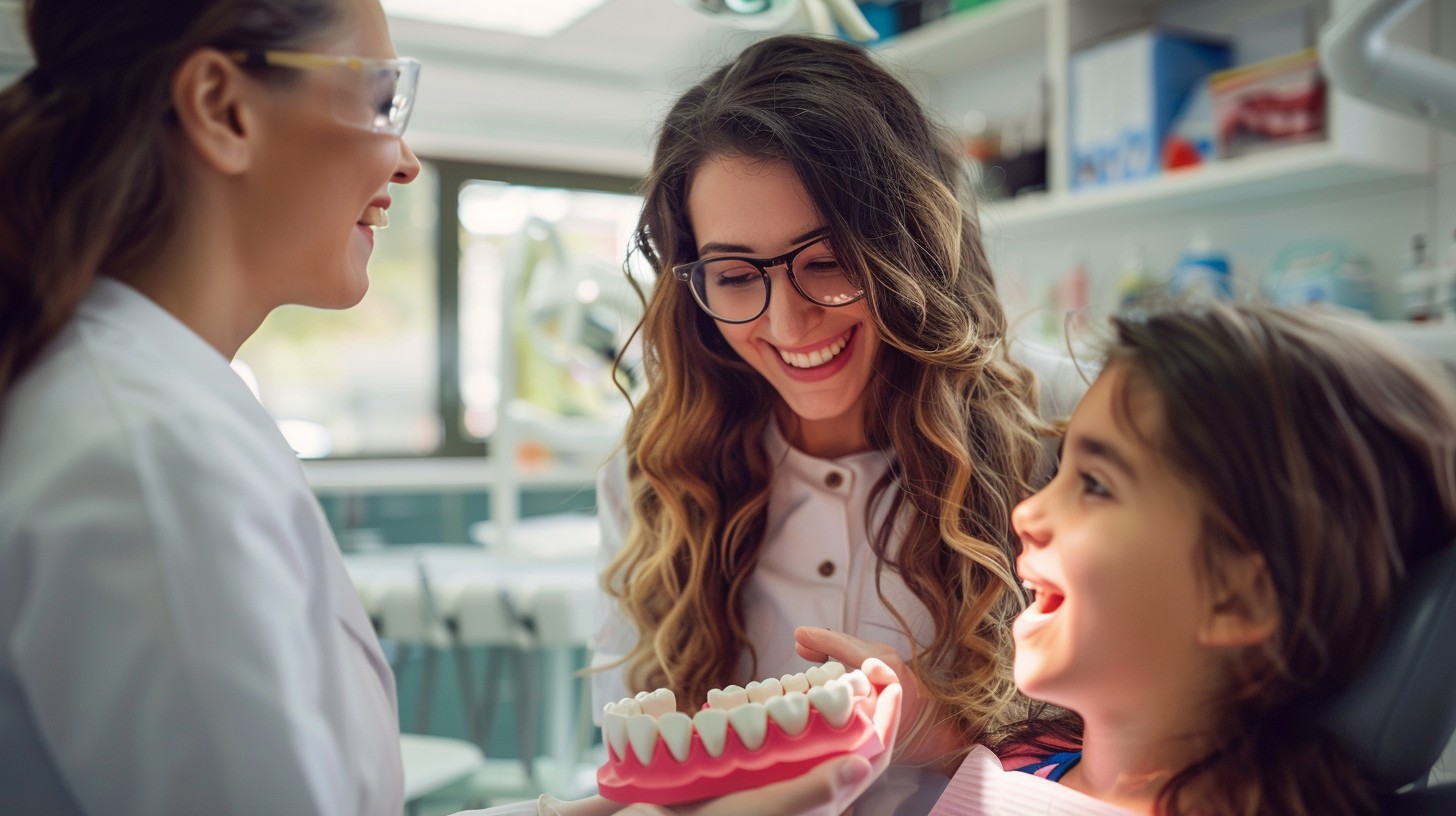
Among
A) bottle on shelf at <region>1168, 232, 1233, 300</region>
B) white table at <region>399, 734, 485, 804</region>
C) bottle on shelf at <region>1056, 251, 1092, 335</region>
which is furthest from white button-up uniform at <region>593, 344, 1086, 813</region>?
bottle on shelf at <region>1056, 251, 1092, 335</region>

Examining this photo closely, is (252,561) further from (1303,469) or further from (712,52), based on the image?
(712,52)

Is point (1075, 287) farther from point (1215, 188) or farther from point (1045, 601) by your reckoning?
point (1045, 601)

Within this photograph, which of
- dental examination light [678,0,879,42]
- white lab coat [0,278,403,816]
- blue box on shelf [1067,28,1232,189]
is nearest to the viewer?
white lab coat [0,278,403,816]

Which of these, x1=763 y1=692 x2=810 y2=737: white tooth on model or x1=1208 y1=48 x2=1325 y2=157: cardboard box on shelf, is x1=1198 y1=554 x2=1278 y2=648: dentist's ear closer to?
x1=763 y1=692 x2=810 y2=737: white tooth on model

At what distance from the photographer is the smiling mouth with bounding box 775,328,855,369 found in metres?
1.27

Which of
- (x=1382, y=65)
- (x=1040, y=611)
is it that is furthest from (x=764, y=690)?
(x=1382, y=65)

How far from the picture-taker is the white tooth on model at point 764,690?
3.21 ft

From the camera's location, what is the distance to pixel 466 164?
4.54 meters

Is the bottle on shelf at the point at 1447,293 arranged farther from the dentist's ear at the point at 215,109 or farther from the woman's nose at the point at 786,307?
the dentist's ear at the point at 215,109

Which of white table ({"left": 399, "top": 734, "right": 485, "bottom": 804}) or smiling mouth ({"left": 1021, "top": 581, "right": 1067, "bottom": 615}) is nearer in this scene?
smiling mouth ({"left": 1021, "top": 581, "right": 1067, "bottom": 615})

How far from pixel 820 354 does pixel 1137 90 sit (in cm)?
161

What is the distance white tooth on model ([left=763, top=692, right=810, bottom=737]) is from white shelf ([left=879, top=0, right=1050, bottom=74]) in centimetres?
222

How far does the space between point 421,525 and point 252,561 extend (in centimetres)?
382

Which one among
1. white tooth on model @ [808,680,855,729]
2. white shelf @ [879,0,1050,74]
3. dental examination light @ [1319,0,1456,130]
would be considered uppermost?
white shelf @ [879,0,1050,74]
